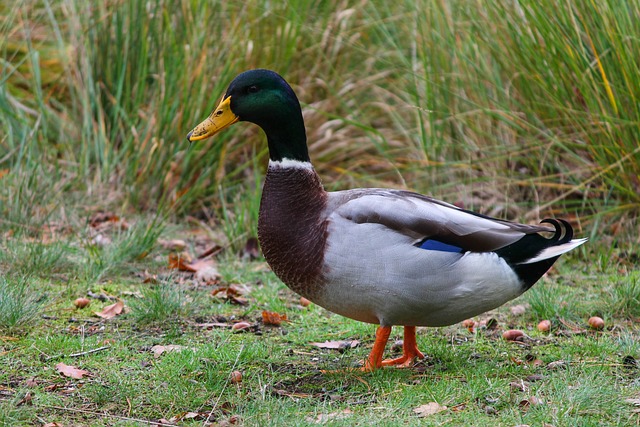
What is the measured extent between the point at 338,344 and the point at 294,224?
75cm

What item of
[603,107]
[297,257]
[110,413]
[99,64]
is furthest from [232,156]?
[110,413]

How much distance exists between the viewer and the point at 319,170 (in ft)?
22.7

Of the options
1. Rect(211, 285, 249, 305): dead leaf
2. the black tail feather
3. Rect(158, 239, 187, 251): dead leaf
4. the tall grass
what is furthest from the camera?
Rect(158, 239, 187, 251): dead leaf

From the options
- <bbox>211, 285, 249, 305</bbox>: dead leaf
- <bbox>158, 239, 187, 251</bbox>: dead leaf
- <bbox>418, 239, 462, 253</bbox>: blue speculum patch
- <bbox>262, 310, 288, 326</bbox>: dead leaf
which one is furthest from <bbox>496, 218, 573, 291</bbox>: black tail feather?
<bbox>158, 239, 187, 251</bbox>: dead leaf

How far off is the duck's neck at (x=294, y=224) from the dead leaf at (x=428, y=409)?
0.68m

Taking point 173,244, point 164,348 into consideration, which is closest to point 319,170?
point 173,244

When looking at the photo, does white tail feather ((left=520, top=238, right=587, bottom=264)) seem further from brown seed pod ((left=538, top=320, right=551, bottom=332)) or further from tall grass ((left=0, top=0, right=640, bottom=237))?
tall grass ((left=0, top=0, right=640, bottom=237))

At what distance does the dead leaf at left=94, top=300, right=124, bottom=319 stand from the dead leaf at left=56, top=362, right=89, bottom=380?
0.74m

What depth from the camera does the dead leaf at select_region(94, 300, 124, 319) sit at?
4.25m

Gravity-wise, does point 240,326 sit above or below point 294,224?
below

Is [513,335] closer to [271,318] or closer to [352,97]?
[271,318]

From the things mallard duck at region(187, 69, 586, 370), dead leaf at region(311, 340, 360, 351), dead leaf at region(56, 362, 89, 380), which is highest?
mallard duck at region(187, 69, 586, 370)

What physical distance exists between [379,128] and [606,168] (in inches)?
94.0

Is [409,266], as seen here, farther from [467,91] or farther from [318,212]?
[467,91]
